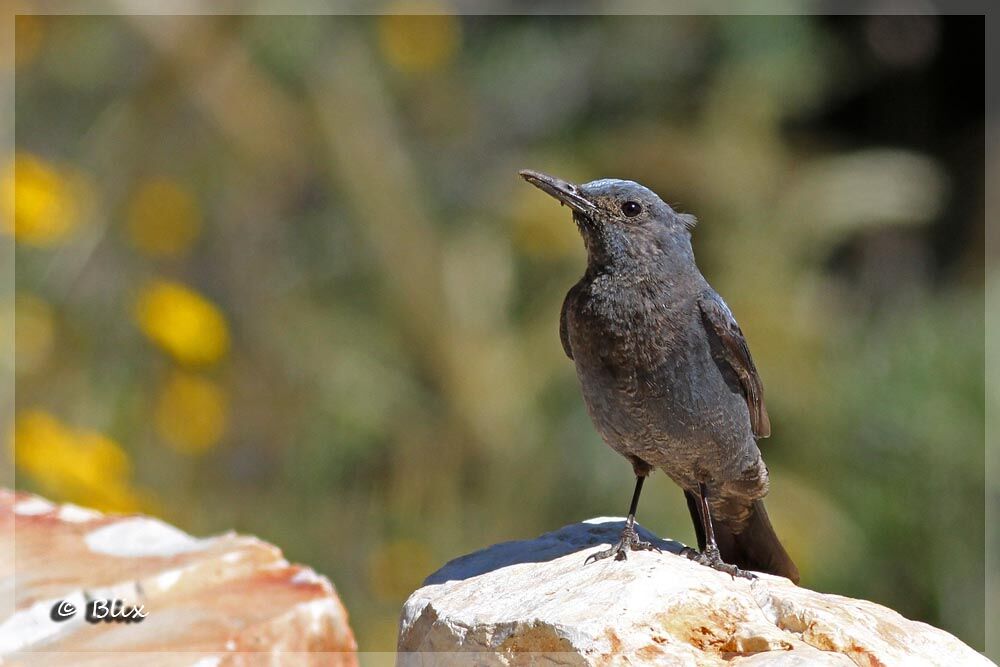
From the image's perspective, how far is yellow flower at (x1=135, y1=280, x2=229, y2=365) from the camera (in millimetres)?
6547

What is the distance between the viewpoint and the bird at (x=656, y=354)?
3389 mm

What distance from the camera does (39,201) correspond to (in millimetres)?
6633

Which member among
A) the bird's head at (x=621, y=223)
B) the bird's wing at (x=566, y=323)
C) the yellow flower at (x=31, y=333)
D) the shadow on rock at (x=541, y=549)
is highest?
the bird's head at (x=621, y=223)

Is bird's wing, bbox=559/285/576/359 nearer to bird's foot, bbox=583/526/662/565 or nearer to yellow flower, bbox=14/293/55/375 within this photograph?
bird's foot, bbox=583/526/662/565

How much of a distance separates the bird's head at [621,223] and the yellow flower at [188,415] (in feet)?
12.0

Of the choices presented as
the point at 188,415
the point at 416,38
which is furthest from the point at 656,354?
the point at 416,38

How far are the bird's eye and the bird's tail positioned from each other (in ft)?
3.19

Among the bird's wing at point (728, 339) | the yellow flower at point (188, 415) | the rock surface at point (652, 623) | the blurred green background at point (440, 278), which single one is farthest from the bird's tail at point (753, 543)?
the yellow flower at point (188, 415)

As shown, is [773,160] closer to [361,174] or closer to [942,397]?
[942,397]

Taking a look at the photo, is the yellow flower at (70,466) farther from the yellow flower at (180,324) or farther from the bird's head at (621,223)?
the bird's head at (621,223)

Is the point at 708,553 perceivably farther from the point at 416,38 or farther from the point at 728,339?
the point at 416,38

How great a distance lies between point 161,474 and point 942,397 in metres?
4.34

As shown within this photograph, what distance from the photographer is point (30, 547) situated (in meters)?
3.78

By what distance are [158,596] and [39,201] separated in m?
3.79
